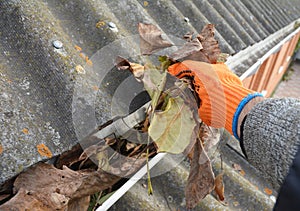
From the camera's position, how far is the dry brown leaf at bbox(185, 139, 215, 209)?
1.15 meters

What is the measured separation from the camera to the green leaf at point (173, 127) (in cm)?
101

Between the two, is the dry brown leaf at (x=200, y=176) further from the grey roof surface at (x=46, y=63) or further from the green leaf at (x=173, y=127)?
the grey roof surface at (x=46, y=63)

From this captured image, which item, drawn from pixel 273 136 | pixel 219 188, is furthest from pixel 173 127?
pixel 219 188

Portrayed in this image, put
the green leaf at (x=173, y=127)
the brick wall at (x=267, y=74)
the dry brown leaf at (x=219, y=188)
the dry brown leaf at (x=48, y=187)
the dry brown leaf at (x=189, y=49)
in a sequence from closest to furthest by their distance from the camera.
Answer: the dry brown leaf at (x=48, y=187), the green leaf at (x=173, y=127), the dry brown leaf at (x=189, y=49), the dry brown leaf at (x=219, y=188), the brick wall at (x=267, y=74)

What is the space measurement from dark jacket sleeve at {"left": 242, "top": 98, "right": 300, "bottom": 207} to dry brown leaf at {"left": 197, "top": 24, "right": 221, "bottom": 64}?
33cm

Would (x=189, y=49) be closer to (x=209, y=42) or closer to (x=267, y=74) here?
(x=209, y=42)

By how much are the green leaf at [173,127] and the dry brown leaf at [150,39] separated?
8.0 inches

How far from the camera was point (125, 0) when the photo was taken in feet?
4.98

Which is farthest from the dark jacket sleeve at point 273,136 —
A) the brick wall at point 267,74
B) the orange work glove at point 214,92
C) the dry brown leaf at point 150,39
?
the brick wall at point 267,74

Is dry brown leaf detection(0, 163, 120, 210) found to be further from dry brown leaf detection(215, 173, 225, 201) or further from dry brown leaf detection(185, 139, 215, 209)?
dry brown leaf detection(215, 173, 225, 201)

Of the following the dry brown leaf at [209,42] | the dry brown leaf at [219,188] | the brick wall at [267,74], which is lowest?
the brick wall at [267,74]

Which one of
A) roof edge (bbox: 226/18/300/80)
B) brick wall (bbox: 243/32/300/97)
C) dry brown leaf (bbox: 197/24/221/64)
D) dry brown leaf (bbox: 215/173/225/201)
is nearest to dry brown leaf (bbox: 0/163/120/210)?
dry brown leaf (bbox: 197/24/221/64)

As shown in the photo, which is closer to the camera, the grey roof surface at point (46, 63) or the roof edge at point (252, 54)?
the grey roof surface at point (46, 63)

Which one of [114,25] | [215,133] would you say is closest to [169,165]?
[215,133]
